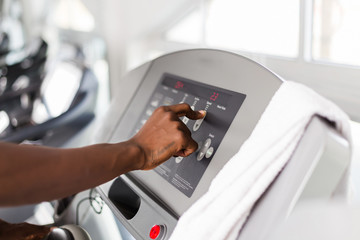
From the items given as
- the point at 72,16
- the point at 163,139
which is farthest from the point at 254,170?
the point at 72,16

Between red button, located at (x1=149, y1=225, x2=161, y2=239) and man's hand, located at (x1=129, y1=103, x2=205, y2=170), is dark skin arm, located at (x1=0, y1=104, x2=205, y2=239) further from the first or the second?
red button, located at (x1=149, y1=225, x2=161, y2=239)

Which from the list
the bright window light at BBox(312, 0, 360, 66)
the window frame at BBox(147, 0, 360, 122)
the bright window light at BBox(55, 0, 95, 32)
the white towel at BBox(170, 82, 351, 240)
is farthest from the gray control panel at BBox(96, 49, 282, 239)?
the bright window light at BBox(55, 0, 95, 32)

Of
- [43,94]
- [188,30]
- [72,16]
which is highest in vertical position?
[188,30]

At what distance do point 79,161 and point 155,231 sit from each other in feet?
0.77

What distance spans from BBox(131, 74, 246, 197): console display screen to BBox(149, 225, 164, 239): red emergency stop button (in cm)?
8

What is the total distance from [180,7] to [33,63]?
4.28ft

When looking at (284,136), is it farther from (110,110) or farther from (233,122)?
(110,110)

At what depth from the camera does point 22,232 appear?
81 cm

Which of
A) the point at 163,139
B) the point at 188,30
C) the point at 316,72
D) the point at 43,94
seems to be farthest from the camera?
the point at 43,94

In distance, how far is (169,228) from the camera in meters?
0.70

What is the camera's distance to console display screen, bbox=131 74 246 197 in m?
0.73

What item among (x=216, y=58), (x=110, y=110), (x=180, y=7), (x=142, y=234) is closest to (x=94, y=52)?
(x=180, y=7)

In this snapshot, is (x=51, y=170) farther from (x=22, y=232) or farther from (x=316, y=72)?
(x=316, y=72)

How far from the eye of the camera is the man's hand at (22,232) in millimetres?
803
